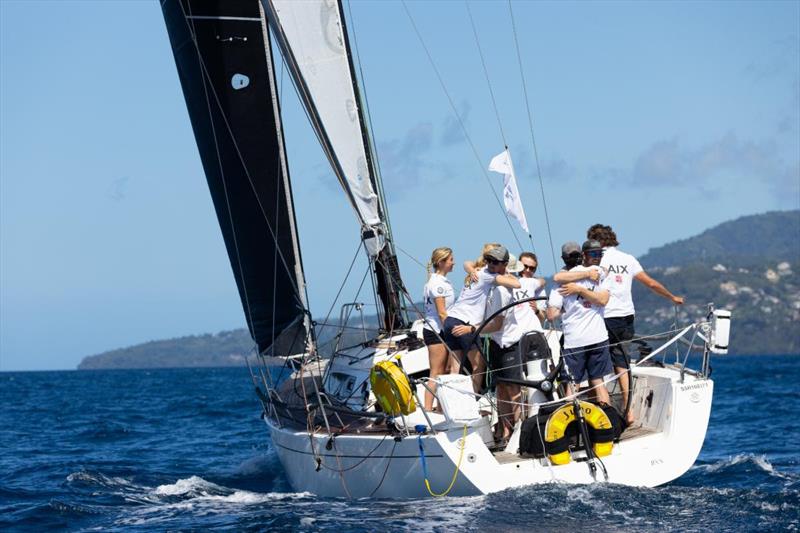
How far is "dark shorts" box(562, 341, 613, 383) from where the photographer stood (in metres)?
8.08

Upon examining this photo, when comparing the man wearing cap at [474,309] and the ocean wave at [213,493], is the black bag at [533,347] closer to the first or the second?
the man wearing cap at [474,309]

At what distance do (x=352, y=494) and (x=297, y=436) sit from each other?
2.92 feet

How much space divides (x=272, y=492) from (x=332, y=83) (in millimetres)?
3772

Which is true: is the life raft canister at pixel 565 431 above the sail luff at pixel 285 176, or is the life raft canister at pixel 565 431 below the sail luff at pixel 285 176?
below

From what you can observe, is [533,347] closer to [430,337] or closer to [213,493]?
[430,337]

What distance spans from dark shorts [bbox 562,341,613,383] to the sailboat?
0.16 m

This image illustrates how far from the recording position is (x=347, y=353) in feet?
35.8

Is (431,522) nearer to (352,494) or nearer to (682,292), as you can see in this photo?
(352,494)

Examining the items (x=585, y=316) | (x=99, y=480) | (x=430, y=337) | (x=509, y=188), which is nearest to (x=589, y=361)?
(x=585, y=316)

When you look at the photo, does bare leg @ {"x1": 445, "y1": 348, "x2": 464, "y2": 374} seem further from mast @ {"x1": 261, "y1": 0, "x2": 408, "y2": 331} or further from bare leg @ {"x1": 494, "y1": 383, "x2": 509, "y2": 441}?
mast @ {"x1": 261, "y1": 0, "x2": 408, "y2": 331}

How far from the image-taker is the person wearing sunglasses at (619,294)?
28.6 feet

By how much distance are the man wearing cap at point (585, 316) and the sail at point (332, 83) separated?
2.53 metres

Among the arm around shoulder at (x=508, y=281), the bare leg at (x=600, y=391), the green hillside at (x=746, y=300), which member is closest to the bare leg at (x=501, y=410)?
the bare leg at (x=600, y=391)

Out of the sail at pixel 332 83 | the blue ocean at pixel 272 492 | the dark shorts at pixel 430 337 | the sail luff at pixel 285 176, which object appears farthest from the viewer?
the sail luff at pixel 285 176
